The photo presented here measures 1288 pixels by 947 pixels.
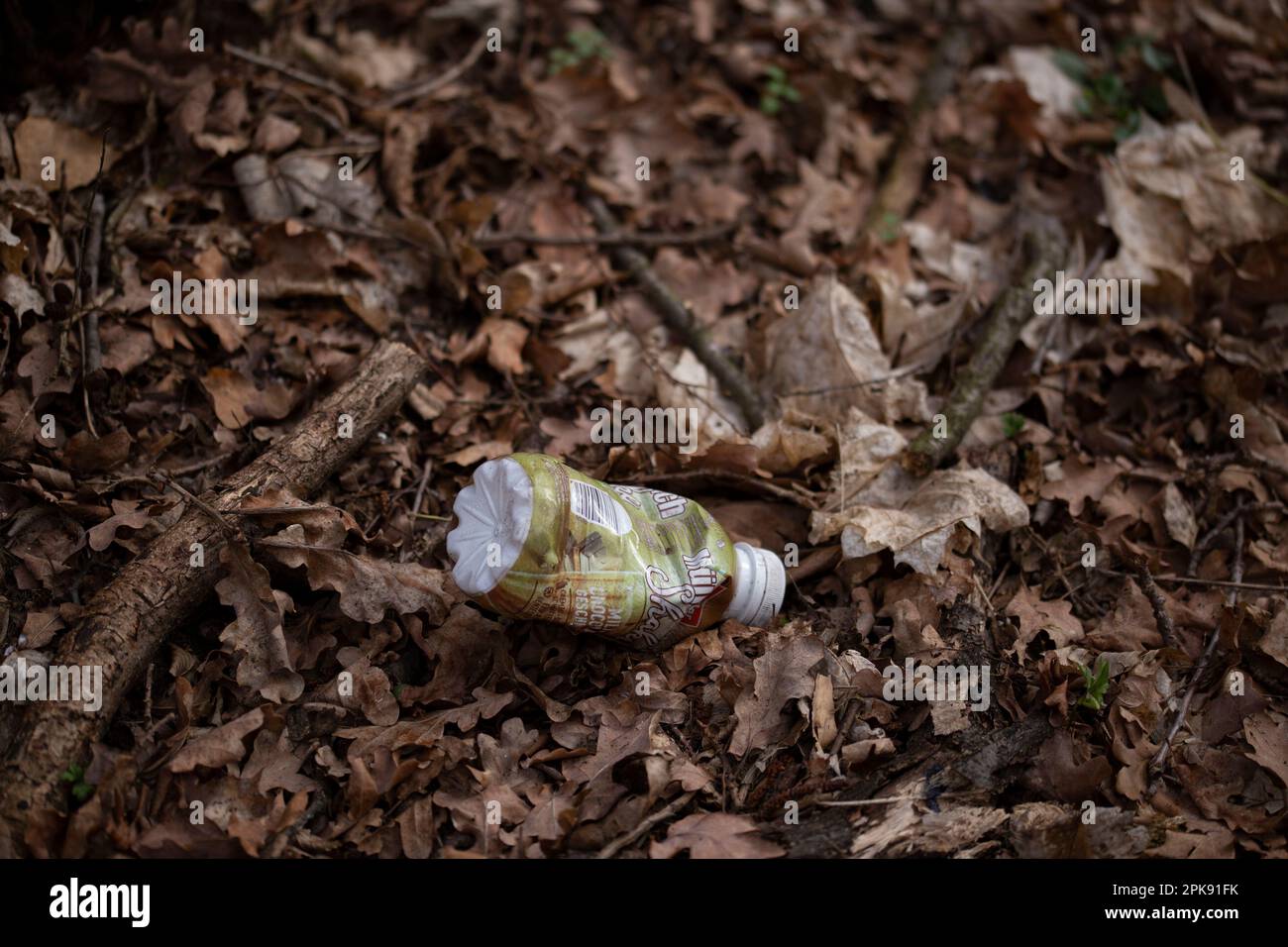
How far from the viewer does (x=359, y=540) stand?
2887mm

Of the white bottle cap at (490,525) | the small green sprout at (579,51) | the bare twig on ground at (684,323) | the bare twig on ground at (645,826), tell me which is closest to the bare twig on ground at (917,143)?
the bare twig on ground at (684,323)

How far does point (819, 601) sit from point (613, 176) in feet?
7.18

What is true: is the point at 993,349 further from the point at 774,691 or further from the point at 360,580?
the point at 360,580

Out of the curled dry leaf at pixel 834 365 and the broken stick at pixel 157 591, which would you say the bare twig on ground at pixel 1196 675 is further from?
the broken stick at pixel 157 591

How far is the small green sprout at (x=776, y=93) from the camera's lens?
14.5ft

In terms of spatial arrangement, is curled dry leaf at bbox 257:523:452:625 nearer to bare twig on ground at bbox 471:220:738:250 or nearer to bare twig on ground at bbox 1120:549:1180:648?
bare twig on ground at bbox 471:220:738:250

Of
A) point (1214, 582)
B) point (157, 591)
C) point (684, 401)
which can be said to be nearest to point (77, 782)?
point (157, 591)

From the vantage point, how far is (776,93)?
4445 mm

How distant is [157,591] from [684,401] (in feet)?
5.96

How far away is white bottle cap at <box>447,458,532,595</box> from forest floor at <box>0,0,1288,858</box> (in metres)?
0.29

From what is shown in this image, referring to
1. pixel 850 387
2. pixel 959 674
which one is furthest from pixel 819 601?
pixel 850 387

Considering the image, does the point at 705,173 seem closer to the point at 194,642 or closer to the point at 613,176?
the point at 613,176
